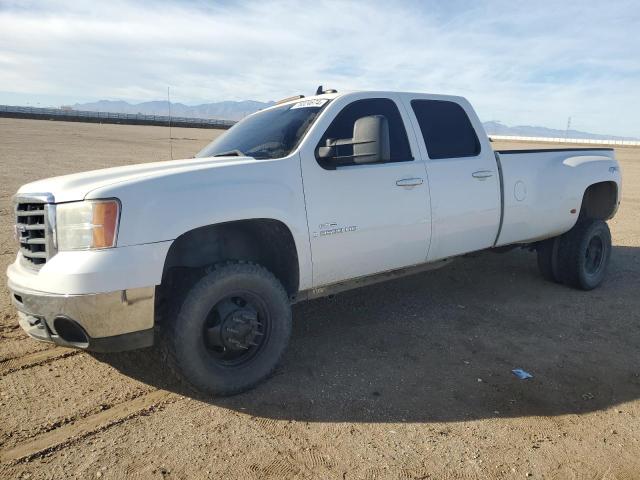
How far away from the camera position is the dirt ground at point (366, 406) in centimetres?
280

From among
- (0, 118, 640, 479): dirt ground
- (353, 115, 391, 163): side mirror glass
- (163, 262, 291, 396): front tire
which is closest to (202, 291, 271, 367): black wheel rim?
(163, 262, 291, 396): front tire

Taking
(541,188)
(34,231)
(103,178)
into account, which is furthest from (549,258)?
(34,231)

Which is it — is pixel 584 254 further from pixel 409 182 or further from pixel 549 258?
pixel 409 182

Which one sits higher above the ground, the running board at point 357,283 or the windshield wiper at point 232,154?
the windshield wiper at point 232,154

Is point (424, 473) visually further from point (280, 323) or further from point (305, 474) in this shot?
point (280, 323)

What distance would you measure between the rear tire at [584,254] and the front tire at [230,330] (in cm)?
372

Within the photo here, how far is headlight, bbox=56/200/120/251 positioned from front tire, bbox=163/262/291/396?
1.98 ft

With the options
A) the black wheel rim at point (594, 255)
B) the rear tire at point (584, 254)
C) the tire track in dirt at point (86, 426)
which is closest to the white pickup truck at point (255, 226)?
the tire track in dirt at point (86, 426)

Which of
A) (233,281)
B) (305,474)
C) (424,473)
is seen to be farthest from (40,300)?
(424,473)

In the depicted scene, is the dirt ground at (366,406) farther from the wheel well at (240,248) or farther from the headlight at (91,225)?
the headlight at (91,225)

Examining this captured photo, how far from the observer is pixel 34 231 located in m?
3.22

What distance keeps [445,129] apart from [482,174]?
1.73ft

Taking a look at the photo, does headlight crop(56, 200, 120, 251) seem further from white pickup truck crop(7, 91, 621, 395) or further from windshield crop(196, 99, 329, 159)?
windshield crop(196, 99, 329, 159)

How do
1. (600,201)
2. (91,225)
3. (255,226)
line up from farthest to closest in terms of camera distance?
(600,201)
(255,226)
(91,225)
